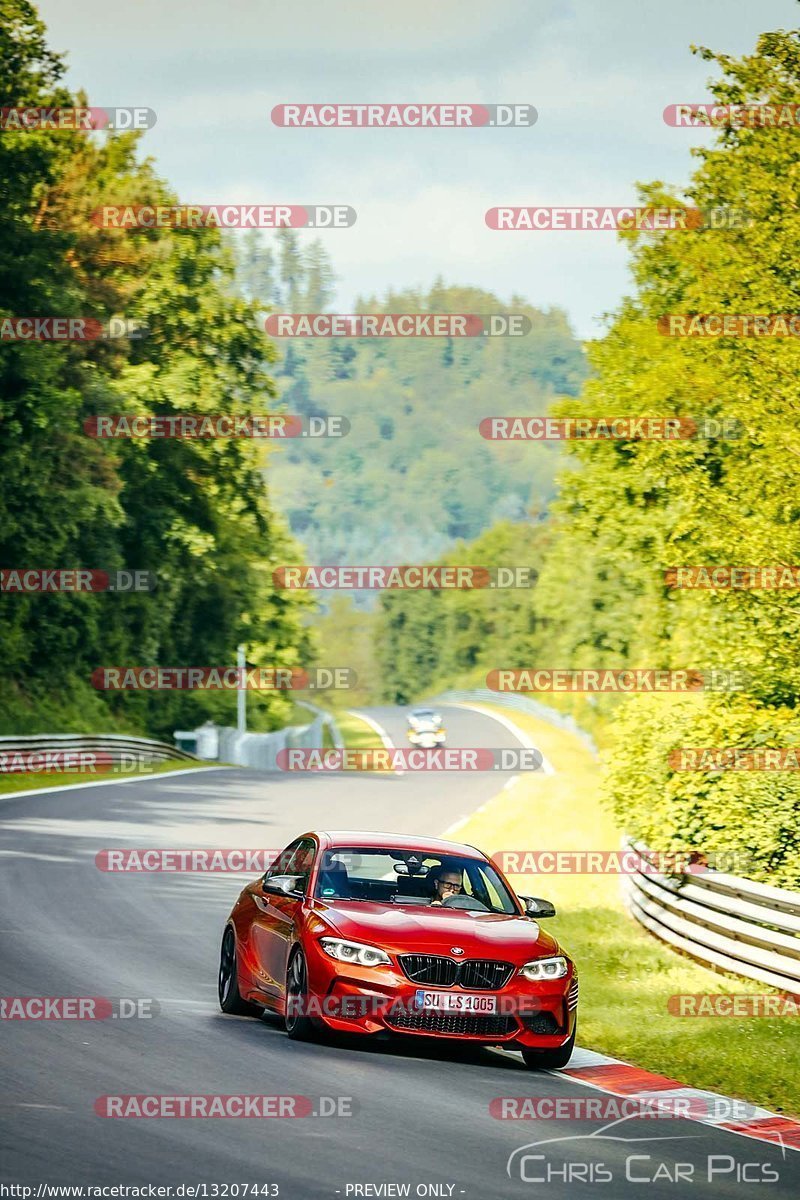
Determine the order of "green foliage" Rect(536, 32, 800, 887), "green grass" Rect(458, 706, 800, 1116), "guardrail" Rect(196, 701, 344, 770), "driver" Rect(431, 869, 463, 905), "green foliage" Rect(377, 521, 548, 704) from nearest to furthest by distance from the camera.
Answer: "green grass" Rect(458, 706, 800, 1116)
"driver" Rect(431, 869, 463, 905)
"green foliage" Rect(536, 32, 800, 887)
"guardrail" Rect(196, 701, 344, 770)
"green foliage" Rect(377, 521, 548, 704)

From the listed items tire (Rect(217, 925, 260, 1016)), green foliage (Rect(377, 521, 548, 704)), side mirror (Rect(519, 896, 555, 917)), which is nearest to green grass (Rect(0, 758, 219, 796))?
tire (Rect(217, 925, 260, 1016))

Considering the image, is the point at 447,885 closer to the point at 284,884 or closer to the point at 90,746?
the point at 284,884

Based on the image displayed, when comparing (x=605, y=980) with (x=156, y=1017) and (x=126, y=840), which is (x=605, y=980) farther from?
(x=126, y=840)

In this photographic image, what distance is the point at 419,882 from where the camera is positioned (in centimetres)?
1237

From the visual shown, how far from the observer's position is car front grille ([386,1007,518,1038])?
10867 millimetres

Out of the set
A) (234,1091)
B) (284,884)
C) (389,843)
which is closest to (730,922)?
(389,843)

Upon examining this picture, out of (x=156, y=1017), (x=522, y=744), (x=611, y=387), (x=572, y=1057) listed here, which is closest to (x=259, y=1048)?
(x=156, y=1017)

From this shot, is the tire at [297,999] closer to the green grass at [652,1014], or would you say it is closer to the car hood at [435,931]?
the car hood at [435,931]

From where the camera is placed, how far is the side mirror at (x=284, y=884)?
39.3 feet

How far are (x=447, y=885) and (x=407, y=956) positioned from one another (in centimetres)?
155

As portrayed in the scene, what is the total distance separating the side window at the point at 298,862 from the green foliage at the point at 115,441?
3663 cm

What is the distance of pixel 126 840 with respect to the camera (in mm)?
27500

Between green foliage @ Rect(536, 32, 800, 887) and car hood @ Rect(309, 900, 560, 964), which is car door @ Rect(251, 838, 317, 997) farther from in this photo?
green foliage @ Rect(536, 32, 800, 887)

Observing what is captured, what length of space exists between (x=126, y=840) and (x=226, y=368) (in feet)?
127
